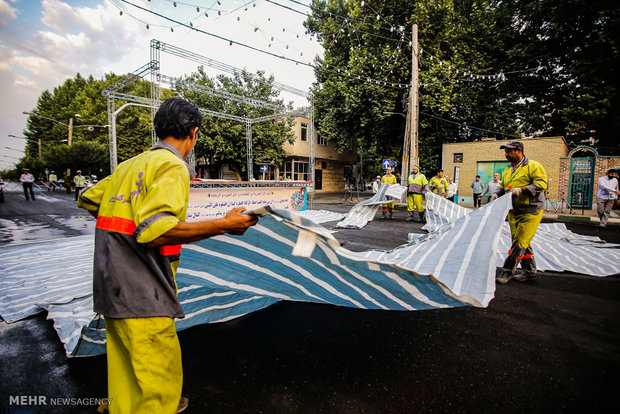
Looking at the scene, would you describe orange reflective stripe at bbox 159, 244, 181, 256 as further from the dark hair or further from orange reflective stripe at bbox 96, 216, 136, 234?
the dark hair

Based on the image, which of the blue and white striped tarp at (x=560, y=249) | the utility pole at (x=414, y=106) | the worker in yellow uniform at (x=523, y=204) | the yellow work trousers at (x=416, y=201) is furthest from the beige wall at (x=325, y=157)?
the worker in yellow uniform at (x=523, y=204)

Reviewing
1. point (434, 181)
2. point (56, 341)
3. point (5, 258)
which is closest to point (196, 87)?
point (5, 258)

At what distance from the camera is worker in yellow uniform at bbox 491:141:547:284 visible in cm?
391

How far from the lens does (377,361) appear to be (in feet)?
7.61

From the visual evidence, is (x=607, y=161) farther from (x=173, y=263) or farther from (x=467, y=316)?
(x=173, y=263)

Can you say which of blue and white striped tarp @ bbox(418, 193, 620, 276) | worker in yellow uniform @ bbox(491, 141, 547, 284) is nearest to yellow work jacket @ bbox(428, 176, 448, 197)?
blue and white striped tarp @ bbox(418, 193, 620, 276)

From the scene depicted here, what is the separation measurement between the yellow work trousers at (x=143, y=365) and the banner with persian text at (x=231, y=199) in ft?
17.6

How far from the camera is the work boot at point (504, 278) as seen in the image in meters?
4.16

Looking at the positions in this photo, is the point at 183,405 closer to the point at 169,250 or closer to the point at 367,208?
the point at 169,250

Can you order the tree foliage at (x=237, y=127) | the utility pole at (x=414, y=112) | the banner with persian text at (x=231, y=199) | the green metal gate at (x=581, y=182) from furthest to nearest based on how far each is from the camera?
the tree foliage at (x=237, y=127), the green metal gate at (x=581, y=182), the utility pole at (x=414, y=112), the banner with persian text at (x=231, y=199)

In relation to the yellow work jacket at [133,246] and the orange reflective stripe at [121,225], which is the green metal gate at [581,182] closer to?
the yellow work jacket at [133,246]

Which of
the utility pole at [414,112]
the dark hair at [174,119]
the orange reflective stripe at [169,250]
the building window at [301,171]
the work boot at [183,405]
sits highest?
the utility pole at [414,112]

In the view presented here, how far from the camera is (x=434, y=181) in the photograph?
11.4m

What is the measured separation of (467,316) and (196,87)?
43.2ft
